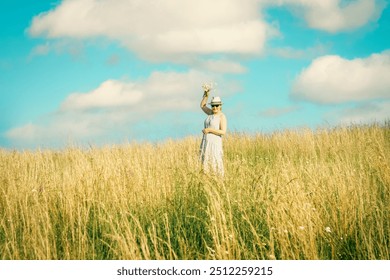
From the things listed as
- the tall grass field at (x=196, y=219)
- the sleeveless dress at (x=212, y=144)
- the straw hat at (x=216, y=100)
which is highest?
the straw hat at (x=216, y=100)

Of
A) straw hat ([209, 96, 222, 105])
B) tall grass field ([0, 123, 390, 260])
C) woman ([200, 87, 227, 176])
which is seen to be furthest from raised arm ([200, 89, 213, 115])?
tall grass field ([0, 123, 390, 260])

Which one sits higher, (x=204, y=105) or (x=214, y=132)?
(x=204, y=105)

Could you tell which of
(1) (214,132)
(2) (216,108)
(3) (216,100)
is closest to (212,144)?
(1) (214,132)

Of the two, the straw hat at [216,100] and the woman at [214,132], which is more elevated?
the straw hat at [216,100]

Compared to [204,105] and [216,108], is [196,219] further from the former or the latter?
[204,105]

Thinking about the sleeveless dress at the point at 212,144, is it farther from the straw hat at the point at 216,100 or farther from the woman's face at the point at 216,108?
the straw hat at the point at 216,100

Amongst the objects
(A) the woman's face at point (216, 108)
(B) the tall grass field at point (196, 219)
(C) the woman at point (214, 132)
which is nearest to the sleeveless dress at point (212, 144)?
(C) the woman at point (214, 132)

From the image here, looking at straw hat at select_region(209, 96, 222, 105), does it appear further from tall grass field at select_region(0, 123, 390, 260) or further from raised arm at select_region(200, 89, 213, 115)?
tall grass field at select_region(0, 123, 390, 260)

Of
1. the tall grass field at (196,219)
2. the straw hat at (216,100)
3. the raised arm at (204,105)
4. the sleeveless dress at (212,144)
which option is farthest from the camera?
the raised arm at (204,105)

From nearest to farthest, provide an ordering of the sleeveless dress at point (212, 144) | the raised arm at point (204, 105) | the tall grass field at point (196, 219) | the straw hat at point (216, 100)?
the tall grass field at point (196, 219) → the sleeveless dress at point (212, 144) → the straw hat at point (216, 100) → the raised arm at point (204, 105)

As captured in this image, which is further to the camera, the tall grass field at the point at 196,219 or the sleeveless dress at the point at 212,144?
the sleeveless dress at the point at 212,144

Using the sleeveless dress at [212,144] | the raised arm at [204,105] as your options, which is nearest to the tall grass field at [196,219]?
the sleeveless dress at [212,144]

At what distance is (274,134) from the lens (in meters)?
13.6
